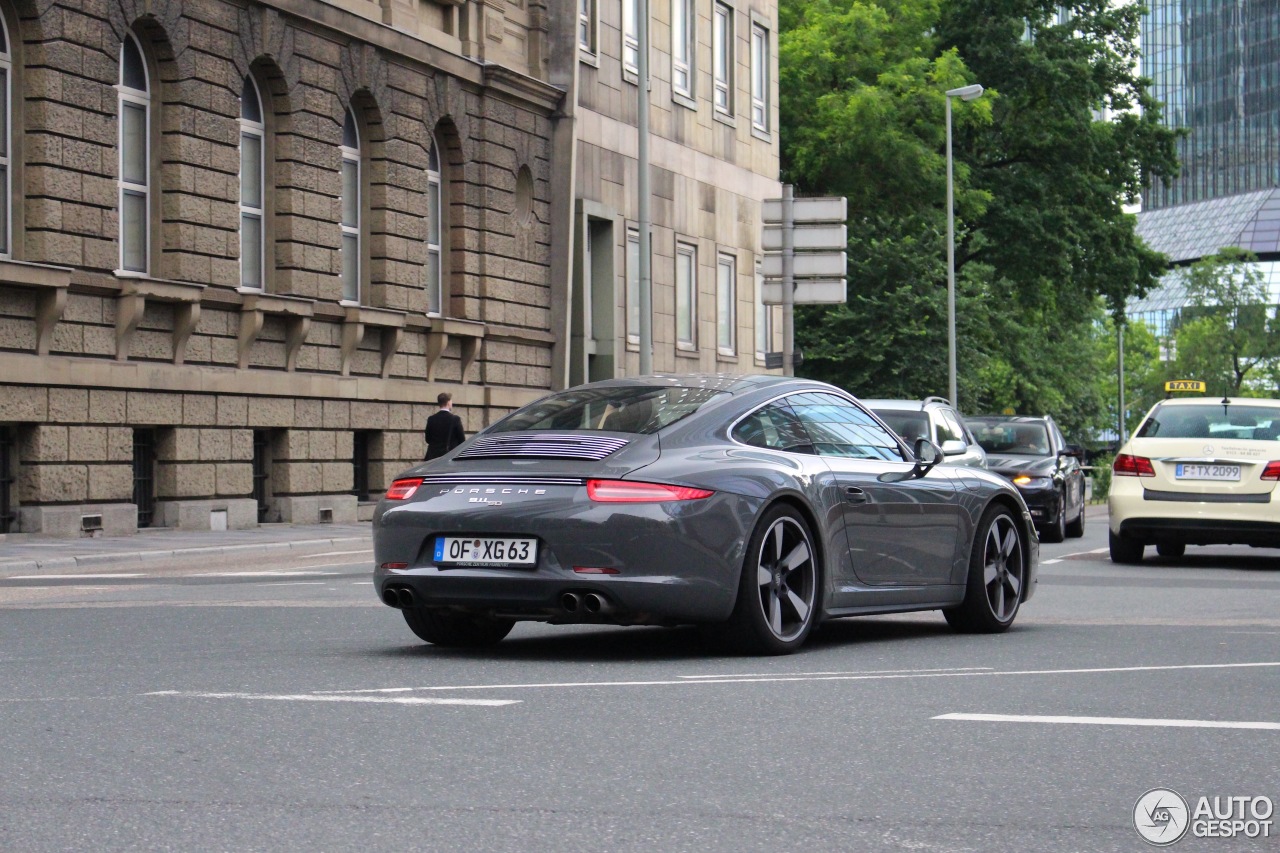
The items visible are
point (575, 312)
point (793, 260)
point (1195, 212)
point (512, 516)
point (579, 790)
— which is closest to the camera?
point (579, 790)

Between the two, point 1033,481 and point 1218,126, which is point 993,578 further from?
point 1218,126

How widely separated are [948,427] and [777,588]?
11.9 metres

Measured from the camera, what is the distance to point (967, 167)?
49.5 meters

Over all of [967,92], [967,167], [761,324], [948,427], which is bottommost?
[948,427]

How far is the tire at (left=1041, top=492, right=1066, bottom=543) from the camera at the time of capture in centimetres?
2534

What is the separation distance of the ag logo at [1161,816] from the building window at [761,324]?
40896 millimetres

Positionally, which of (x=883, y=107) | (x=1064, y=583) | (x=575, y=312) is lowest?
(x=1064, y=583)

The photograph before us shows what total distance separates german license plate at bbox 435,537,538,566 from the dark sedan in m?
16.1

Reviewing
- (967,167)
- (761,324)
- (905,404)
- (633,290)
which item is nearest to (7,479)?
(905,404)

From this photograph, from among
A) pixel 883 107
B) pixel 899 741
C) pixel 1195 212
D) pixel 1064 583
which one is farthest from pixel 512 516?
pixel 1195 212

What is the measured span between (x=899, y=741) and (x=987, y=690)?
→ 159cm

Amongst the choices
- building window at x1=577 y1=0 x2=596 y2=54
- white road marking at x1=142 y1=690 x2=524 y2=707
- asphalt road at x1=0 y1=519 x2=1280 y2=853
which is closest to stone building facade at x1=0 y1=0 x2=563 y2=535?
building window at x1=577 y1=0 x2=596 y2=54

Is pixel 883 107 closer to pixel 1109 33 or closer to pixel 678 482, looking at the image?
pixel 1109 33

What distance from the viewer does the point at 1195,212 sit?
574 feet
